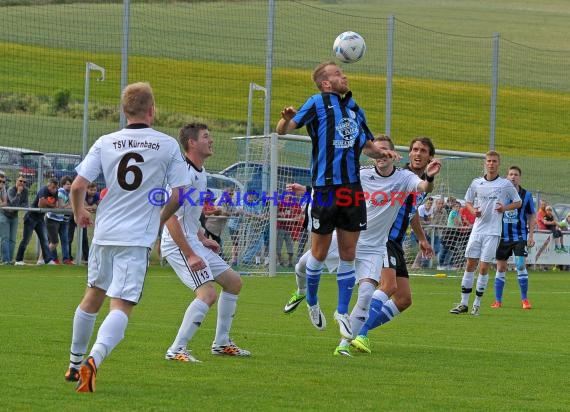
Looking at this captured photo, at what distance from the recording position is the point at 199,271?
9281 mm

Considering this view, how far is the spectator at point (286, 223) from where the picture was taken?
23.8 meters

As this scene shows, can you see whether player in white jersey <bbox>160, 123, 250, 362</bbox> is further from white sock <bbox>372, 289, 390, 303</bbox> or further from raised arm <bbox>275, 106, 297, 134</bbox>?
white sock <bbox>372, 289, 390, 303</bbox>

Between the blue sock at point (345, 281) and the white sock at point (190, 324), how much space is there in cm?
142

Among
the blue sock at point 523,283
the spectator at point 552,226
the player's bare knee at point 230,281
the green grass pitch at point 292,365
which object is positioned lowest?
the green grass pitch at point 292,365

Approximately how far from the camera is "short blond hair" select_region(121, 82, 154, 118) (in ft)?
25.0

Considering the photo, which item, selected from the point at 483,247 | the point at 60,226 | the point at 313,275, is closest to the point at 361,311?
the point at 313,275

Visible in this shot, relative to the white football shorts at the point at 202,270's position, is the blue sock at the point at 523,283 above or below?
below


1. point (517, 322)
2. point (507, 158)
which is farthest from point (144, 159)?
point (507, 158)

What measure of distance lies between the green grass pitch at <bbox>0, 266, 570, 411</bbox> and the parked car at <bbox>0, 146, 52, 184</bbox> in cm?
940

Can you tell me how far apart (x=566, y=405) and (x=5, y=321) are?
648 cm

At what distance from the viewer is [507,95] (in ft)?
105

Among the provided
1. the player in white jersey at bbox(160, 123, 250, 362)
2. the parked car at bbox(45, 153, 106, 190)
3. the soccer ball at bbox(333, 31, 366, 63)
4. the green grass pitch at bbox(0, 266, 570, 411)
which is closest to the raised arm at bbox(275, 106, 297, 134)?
the player in white jersey at bbox(160, 123, 250, 362)

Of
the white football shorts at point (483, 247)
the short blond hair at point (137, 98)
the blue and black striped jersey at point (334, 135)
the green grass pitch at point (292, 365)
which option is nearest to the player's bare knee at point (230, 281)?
the green grass pitch at point (292, 365)

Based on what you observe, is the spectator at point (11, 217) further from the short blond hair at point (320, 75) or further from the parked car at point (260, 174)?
the short blond hair at point (320, 75)
